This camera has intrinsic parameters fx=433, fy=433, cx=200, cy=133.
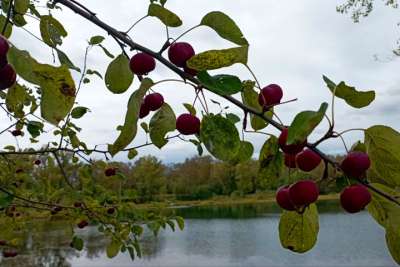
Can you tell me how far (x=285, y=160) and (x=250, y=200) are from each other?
4818cm

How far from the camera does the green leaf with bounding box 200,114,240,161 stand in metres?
0.69

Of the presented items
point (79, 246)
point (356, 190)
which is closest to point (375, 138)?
point (356, 190)

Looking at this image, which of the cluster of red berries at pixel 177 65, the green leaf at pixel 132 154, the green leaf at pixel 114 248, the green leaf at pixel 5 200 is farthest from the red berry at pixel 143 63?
the green leaf at pixel 132 154

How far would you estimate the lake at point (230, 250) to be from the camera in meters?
14.4

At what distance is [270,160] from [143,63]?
11.4 inches

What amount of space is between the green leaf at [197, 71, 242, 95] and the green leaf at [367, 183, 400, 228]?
0.99 feet

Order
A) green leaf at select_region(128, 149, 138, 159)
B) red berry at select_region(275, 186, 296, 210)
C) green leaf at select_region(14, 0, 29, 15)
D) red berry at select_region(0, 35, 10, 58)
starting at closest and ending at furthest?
red berry at select_region(0, 35, 10, 58) < red berry at select_region(275, 186, 296, 210) < green leaf at select_region(14, 0, 29, 15) < green leaf at select_region(128, 149, 138, 159)

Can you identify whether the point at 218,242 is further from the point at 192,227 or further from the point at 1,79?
the point at 1,79

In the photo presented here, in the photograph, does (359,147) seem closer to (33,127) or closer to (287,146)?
(287,146)

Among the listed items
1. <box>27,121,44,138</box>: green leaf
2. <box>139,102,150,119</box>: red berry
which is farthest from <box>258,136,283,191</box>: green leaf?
<box>27,121,44,138</box>: green leaf

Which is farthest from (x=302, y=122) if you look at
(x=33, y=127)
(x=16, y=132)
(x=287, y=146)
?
(x=16, y=132)

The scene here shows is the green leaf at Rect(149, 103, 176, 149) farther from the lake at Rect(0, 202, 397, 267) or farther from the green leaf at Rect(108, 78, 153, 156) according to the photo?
the lake at Rect(0, 202, 397, 267)

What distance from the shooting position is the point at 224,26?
2.36 feet

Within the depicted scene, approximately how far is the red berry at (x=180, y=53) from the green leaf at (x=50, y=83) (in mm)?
232
